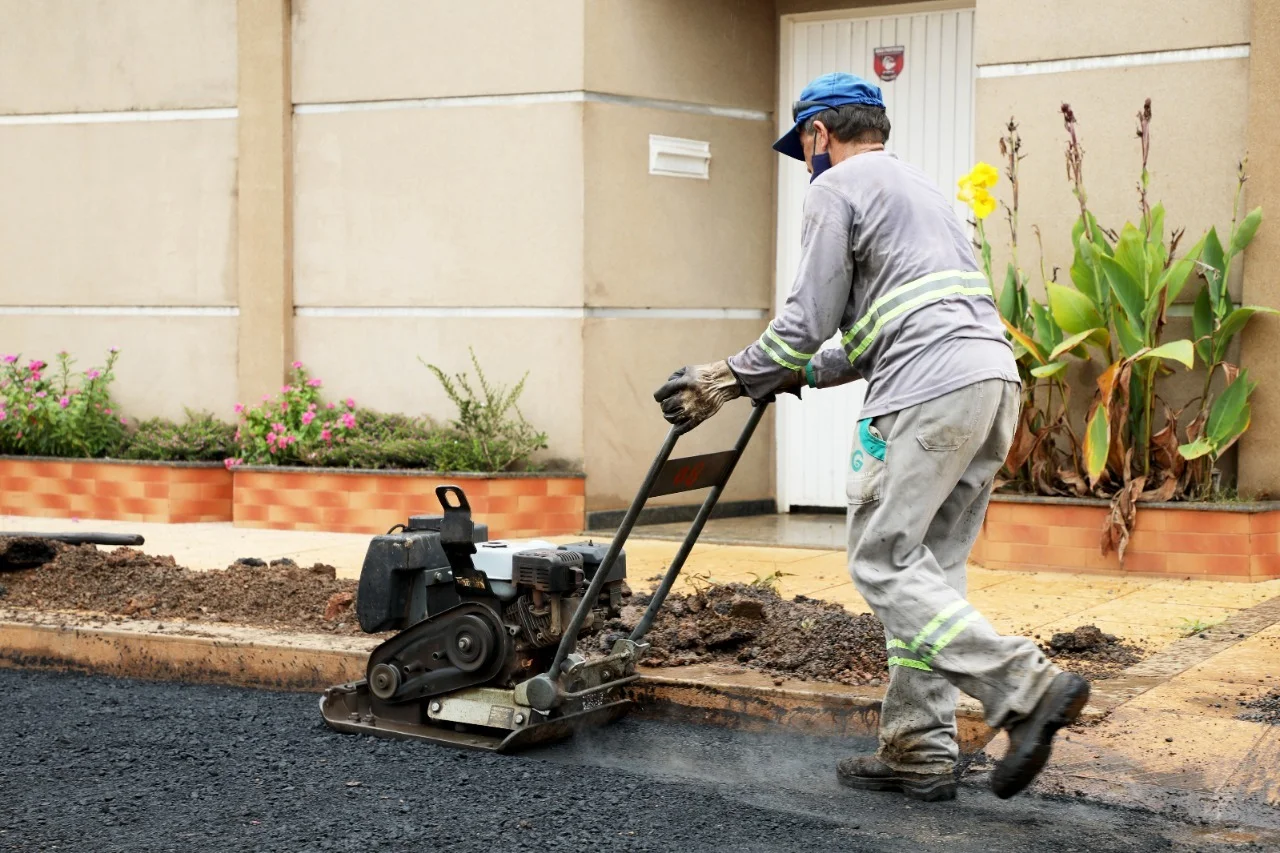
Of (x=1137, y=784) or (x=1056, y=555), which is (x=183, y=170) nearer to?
(x=1056, y=555)

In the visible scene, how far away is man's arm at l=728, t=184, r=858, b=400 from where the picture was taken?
454 cm

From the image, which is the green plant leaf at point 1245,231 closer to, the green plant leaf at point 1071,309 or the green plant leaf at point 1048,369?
the green plant leaf at point 1071,309

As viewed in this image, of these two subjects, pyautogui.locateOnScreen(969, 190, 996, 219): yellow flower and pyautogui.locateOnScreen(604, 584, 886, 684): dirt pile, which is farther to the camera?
pyautogui.locateOnScreen(969, 190, 996, 219): yellow flower

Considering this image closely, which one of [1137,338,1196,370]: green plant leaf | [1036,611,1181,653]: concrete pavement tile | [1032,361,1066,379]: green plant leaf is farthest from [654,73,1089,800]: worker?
[1032,361,1066,379]: green plant leaf

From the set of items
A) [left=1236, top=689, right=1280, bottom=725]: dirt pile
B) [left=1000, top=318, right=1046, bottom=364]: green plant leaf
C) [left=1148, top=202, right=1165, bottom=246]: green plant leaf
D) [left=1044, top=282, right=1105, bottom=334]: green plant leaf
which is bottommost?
[left=1236, top=689, right=1280, bottom=725]: dirt pile

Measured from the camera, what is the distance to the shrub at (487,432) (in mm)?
9812

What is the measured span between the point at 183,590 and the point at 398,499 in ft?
8.51

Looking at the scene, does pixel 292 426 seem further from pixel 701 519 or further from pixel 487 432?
pixel 701 519

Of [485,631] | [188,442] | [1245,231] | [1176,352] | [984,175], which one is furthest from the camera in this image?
[188,442]

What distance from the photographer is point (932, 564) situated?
4.50 metres

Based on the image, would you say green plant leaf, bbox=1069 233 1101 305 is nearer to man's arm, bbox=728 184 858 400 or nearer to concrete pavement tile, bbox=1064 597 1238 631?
concrete pavement tile, bbox=1064 597 1238 631

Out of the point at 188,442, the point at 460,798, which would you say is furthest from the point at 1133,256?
the point at 188,442

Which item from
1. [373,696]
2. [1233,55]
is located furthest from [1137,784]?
[1233,55]

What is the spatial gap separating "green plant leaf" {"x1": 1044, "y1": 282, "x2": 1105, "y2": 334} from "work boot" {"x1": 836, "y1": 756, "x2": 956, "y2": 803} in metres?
3.83
